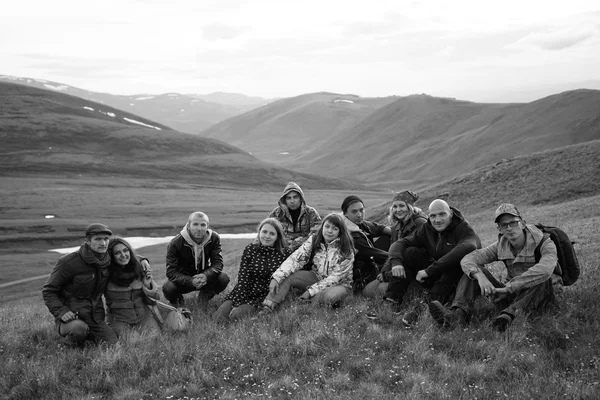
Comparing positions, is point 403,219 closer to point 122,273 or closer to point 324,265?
point 324,265

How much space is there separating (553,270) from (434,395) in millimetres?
3333

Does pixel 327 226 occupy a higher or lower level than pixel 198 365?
higher

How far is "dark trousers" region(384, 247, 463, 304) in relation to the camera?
9.55 meters

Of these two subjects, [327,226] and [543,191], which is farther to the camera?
[543,191]

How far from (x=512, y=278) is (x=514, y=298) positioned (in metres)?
0.35

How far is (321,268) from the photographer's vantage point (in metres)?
10.7

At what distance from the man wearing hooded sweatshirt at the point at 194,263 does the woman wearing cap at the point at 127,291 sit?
121 cm

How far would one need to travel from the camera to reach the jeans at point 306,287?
33.0ft

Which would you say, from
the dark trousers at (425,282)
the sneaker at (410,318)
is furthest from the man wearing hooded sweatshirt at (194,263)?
the sneaker at (410,318)

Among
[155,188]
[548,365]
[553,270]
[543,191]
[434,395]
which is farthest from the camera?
[155,188]

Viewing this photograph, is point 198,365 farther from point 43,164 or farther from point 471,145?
point 471,145

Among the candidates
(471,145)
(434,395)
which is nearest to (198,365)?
(434,395)

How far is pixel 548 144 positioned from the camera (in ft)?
376

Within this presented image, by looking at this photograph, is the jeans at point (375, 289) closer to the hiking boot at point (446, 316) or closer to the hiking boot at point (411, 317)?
the hiking boot at point (411, 317)
